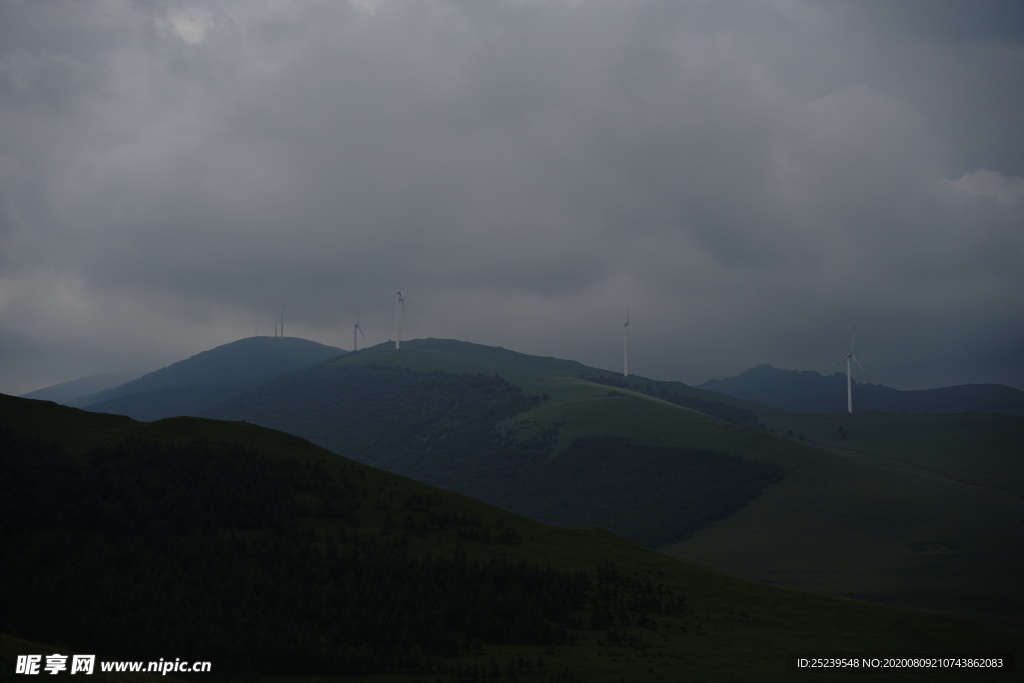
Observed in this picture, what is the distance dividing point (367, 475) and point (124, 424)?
77.3 feet

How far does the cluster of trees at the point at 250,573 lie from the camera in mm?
47531

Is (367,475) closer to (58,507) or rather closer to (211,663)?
(58,507)

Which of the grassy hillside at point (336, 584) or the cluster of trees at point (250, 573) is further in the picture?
the cluster of trees at point (250, 573)

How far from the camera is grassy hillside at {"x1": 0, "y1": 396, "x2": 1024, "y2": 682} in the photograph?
1864 inches

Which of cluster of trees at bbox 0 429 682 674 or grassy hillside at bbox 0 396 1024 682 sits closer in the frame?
grassy hillside at bbox 0 396 1024 682

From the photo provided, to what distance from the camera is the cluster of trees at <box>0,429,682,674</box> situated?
47531 mm

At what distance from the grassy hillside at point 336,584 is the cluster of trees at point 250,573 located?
0.17 meters

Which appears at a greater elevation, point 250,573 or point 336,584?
point 250,573

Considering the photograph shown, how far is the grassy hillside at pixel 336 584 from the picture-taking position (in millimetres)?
47344

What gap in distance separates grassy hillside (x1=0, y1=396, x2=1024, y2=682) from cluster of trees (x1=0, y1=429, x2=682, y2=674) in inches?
6.6

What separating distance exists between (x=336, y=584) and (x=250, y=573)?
5978mm

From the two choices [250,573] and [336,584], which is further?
[336,584]

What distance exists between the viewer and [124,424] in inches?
3177

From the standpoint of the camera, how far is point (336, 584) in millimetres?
59406
